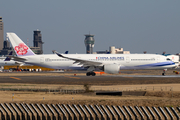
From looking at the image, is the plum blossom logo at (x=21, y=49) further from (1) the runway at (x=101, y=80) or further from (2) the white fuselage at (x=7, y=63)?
(2) the white fuselage at (x=7, y=63)

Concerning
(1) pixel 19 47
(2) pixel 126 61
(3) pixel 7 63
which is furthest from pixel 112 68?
(3) pixel 7 63

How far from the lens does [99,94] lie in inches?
1277

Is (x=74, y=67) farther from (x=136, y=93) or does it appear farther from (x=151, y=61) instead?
(x=136, y=93)

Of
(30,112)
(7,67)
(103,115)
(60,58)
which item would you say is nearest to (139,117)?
(103,115)

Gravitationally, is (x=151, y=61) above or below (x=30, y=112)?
above

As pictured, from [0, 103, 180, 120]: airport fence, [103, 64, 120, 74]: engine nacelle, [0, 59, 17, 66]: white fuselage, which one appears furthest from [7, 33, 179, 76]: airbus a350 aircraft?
[0, 59, 17, 66]: white fuselage

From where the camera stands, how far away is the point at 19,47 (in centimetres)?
6694

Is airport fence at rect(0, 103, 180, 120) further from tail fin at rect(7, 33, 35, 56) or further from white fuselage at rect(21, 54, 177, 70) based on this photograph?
tail fin at rect(7, 33, 35, 56)

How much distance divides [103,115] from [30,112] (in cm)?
531

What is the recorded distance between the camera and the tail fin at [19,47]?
66.4m

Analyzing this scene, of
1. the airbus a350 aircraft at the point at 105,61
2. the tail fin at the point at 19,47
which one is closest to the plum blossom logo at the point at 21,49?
the tail fin at the point at 19,47

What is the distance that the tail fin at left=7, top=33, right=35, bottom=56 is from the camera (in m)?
66.4

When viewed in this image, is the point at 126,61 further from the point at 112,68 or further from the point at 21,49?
the point at 21,49

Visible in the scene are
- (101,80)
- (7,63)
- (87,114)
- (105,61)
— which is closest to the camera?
(87,114)
